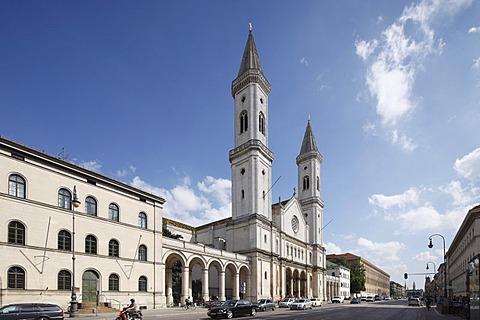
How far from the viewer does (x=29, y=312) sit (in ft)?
66.2

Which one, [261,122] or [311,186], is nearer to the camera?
[261,122]

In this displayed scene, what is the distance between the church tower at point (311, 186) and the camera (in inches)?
3371

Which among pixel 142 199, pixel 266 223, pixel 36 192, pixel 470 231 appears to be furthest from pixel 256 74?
pixel 36 192

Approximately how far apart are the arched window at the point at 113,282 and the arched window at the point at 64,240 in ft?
16.4

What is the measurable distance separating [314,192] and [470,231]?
35870mm

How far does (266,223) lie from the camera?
62625 millimetres

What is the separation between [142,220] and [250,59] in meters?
35.9

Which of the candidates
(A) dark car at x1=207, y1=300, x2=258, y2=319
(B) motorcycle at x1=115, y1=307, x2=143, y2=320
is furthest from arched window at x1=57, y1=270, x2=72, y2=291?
(B) motorcycle at x1=115, y1=307, x2=143, y2=320

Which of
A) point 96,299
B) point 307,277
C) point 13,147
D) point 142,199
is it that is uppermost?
point 13,147

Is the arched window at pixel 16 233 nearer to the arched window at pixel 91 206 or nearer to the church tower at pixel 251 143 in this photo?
the arched window at pixel 91 206

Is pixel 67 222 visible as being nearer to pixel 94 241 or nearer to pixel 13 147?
pixel 94 241

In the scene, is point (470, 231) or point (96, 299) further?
point (470, 231)

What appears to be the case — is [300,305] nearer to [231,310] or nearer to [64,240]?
[231,310]

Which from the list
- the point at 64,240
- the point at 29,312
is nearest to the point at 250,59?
the point at 64,240
